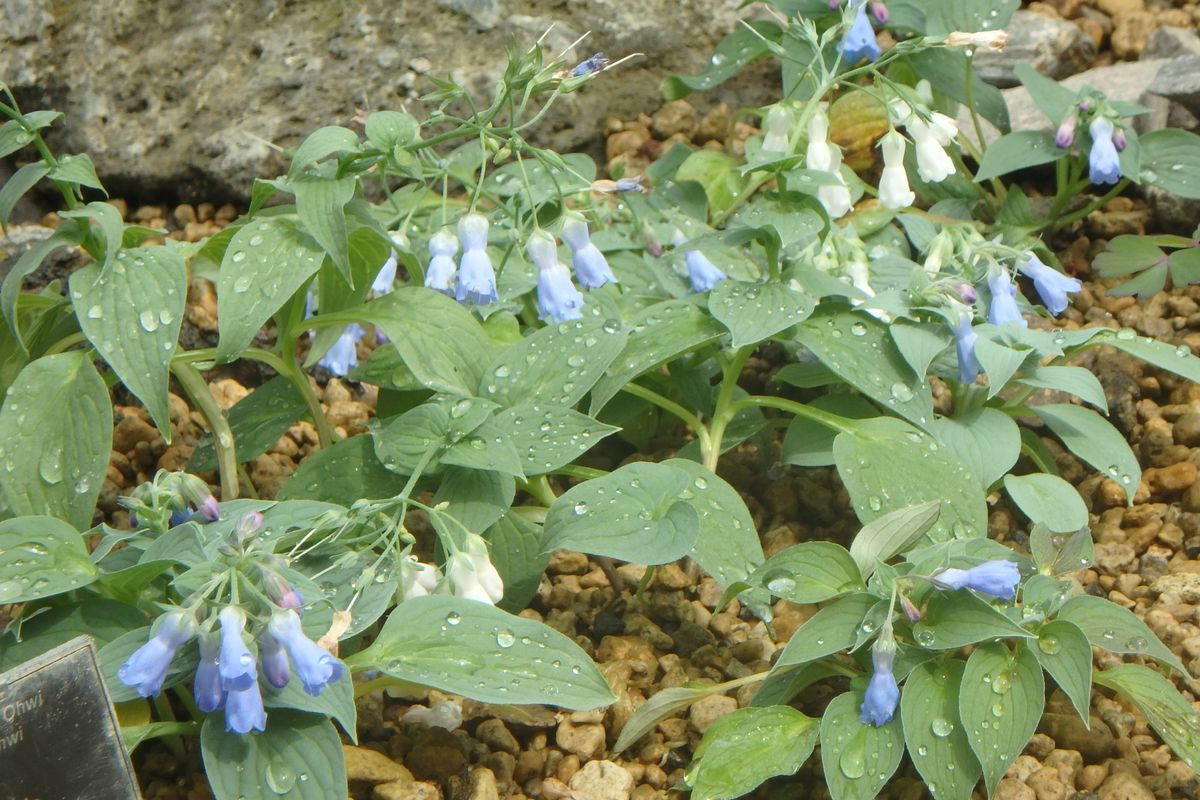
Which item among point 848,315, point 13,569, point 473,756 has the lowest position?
point 473,756

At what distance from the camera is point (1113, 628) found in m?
2.40

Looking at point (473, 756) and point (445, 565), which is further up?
point (445, 565)

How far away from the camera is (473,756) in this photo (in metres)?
2.53

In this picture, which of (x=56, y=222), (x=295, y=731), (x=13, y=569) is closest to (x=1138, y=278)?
(x=295, y=731)

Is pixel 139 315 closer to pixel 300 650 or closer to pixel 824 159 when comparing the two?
pixel 300 650

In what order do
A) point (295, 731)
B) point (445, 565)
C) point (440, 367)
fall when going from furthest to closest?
point (440, 367) < point (445, 565) < point (295, 731)

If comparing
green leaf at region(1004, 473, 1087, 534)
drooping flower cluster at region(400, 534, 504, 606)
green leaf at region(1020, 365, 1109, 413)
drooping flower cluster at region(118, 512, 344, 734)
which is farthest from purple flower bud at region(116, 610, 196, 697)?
green leaf at region(1020, 365, 1109, 413)

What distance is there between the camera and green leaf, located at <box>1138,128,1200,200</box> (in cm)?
355

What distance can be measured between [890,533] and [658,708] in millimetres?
501

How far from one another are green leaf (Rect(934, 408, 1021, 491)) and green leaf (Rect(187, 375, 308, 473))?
1352 millimetres

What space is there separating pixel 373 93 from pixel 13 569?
2230 mm

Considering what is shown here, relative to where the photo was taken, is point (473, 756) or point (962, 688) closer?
point (962, 688)

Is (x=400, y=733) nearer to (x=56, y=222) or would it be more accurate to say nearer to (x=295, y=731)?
(x=295, y=731)

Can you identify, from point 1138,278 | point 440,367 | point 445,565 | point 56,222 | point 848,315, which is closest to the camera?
point 445,565
